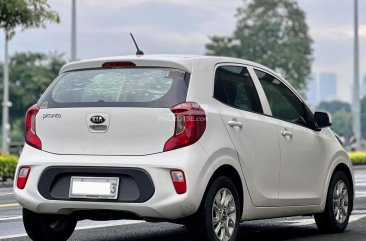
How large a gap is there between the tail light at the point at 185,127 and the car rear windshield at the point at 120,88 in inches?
4.0

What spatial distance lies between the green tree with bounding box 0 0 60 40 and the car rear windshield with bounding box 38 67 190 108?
16.1 m

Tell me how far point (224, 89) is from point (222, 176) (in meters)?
0.80

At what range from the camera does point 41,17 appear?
24562 millimetres

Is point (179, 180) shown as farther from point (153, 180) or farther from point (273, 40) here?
point (273, 40)

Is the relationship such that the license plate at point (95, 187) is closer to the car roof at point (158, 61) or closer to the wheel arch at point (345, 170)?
the car roof at point (158, 61)

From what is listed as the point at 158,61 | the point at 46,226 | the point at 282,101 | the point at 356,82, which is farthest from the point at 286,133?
the point at 356,82

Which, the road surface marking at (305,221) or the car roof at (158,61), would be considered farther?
the road surface marking at (305,221)

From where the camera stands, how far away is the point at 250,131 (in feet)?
27.6

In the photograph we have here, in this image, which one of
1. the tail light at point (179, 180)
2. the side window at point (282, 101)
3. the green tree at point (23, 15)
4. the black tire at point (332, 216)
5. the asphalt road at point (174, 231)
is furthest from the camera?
the green tree at point (23, 15)

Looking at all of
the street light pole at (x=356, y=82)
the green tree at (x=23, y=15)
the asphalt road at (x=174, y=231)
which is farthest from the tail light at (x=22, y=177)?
the street light pole at (x=356, y=82)

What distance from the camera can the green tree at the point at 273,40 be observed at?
9462 centimetres

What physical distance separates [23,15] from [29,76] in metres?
65.0

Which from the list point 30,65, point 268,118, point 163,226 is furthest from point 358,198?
point 30,65

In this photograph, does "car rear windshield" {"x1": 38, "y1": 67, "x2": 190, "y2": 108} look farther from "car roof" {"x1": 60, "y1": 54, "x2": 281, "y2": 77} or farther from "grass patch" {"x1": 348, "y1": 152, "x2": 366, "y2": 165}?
"grass patch" {"x1": 348, "y1": 152, "x2": 366, "y2": 165}
